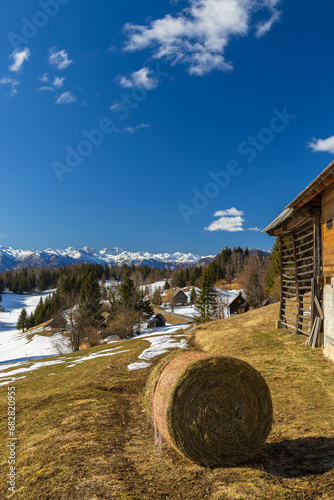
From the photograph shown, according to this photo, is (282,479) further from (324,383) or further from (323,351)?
(323,351)

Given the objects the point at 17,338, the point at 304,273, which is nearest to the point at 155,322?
the point at 17,338

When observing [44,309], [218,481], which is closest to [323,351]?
[218,481]

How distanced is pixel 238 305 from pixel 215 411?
5936 cm

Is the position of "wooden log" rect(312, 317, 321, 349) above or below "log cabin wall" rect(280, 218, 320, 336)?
below

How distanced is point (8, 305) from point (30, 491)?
143m

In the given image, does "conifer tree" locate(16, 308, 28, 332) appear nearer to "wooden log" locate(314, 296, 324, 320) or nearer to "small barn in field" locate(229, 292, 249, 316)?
"small barn in field" locate(229, 292, 249, 316)

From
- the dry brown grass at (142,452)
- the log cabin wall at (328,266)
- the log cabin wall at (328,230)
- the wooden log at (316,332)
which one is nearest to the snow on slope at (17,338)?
the dry brown grass at (142,452)

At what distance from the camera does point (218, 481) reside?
4.13 m

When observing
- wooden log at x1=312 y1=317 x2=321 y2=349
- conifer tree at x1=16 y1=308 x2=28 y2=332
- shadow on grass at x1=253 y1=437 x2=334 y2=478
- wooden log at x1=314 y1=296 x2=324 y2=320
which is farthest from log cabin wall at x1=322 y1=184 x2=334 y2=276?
conifer tree at x1=16 y1=308 x2=28 y2=332

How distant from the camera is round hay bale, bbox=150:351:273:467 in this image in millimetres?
4574

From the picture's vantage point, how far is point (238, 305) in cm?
6125

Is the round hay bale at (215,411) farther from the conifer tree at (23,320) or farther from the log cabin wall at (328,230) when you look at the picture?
the conifer tree at (23,320)

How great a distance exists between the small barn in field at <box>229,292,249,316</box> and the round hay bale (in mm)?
57064

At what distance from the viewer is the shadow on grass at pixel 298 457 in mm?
4328
